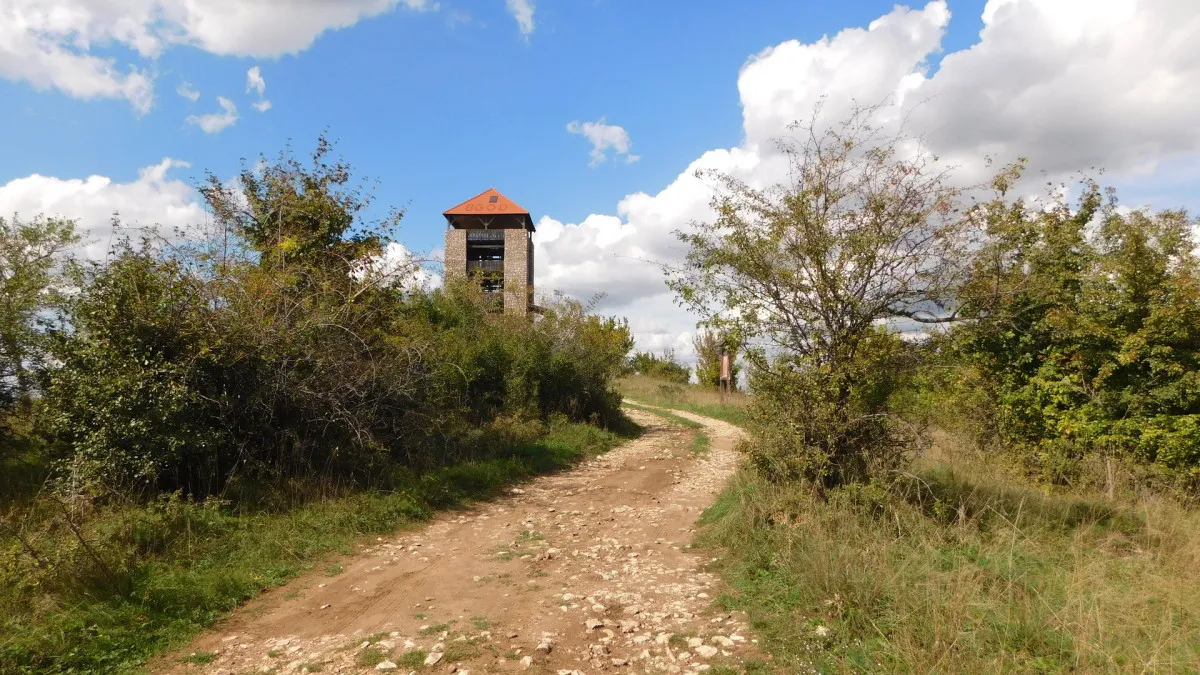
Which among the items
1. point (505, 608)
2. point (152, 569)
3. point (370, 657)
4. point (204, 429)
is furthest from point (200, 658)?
point (204, 429)

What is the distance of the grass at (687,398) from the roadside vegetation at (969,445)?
12800 mm

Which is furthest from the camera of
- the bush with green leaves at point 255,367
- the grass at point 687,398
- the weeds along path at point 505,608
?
the grass at point 687,398

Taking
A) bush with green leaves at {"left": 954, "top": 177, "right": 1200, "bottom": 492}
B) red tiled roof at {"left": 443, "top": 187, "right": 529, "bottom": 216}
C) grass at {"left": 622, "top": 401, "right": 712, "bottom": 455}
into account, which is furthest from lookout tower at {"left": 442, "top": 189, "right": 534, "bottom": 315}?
bush with green leaves at {"left": 954, "top": 177, "right": 1200, "bottom": 492}

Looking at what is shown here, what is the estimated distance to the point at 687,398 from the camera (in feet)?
99.1

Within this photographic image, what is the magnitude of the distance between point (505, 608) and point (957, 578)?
3.62 m

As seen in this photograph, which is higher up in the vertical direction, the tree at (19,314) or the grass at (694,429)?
the tree at (19,314)

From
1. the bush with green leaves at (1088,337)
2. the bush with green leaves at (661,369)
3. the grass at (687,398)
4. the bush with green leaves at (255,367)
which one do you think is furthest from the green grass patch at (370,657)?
the bush with green leaves at (661,369)

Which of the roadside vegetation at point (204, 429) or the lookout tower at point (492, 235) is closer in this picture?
the roadside vegetation at point (204, 429)

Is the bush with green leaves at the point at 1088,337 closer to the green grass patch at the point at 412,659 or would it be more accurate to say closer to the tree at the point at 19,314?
the green grass patch at the point at 412,659

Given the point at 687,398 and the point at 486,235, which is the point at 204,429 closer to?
the point at 687,398

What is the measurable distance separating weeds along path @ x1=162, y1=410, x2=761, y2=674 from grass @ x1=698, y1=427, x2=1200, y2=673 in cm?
56

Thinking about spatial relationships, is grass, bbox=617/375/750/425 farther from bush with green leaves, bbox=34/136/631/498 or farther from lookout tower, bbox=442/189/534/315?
lookout tower, bbox=442/189/534/315

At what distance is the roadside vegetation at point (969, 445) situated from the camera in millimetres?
4250

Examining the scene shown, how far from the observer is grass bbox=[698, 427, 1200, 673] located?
12.7 ft
